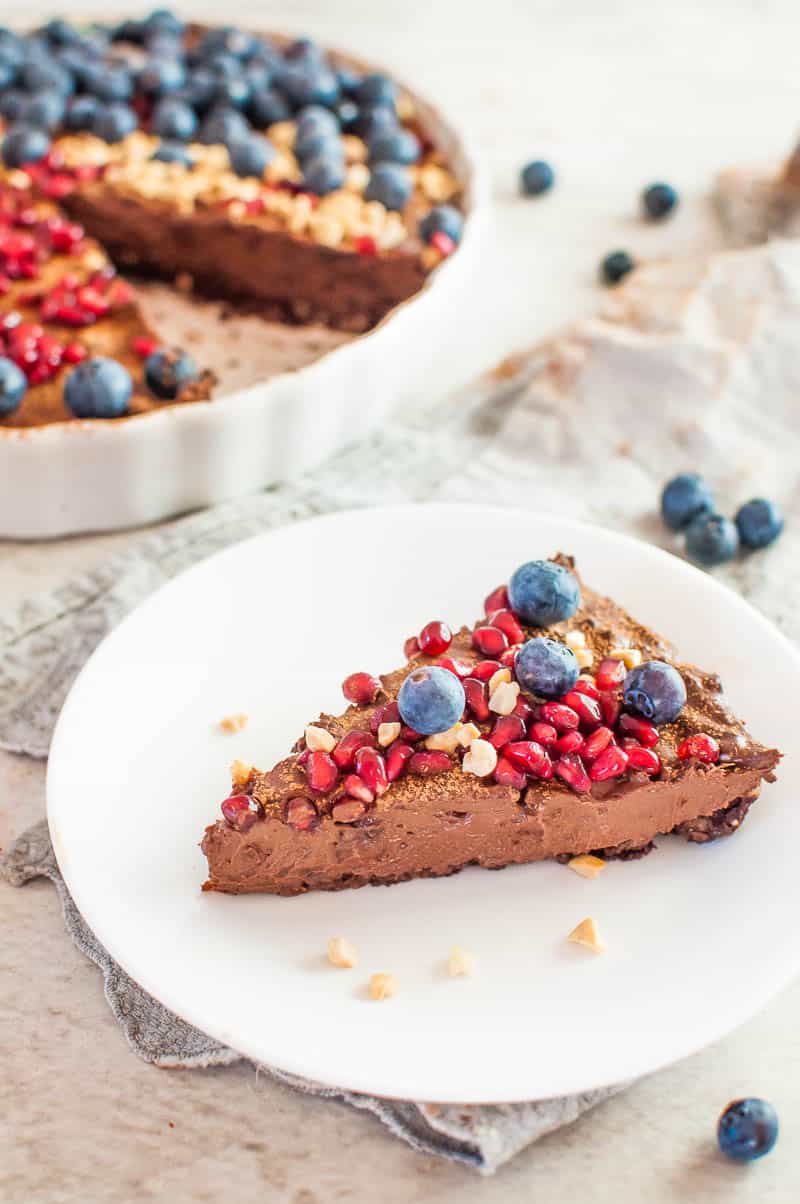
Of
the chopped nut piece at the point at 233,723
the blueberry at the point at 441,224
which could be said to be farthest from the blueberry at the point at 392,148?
the chopped nut piece at the point at 233,723


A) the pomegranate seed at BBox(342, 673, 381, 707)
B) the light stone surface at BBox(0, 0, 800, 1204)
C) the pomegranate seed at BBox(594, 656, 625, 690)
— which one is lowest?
the light stone surface at BBox(0, 0, 800, 1204)

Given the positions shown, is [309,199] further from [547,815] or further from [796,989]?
[796,989]

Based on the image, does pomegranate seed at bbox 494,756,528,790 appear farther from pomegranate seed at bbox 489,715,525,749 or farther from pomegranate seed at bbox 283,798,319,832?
pomegranate seed at bbox 283,798,319,832

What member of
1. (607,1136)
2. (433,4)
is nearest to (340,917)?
(607,1136)

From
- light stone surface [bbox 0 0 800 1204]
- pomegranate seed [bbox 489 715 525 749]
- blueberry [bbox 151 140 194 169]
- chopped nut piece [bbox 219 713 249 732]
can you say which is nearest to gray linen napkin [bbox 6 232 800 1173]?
light stone surface [bbox 0 0 800 1204]

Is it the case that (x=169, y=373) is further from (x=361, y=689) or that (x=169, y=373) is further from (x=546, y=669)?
(x=546, y=669)
